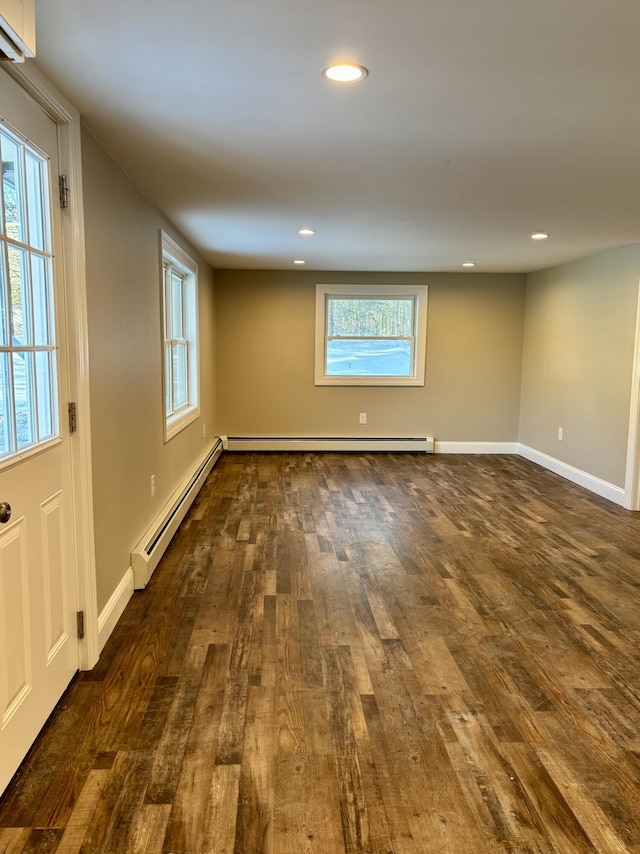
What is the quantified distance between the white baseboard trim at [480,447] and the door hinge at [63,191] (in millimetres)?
5861

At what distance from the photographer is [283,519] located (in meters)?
4.46

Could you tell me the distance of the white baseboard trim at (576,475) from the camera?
511 cm

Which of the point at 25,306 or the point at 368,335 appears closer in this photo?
the point at 25,306

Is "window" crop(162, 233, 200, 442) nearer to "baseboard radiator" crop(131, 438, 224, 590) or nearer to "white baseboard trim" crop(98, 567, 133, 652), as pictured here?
"baseboard radiator" crop(131, 438, 224, 590)

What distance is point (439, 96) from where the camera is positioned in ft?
6.67

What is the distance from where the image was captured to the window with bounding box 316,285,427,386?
23.3 ft

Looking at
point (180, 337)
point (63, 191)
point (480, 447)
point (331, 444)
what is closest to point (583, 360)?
point (480, 447)

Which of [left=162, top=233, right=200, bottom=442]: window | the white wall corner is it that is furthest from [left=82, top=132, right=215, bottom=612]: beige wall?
the white wall corner

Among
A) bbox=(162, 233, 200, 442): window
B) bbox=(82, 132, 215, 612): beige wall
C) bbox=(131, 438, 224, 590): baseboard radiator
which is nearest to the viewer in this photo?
bbox=(82, 132, 215, 612): beige wall

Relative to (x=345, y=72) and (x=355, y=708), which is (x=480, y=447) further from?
(x=345, y=72)

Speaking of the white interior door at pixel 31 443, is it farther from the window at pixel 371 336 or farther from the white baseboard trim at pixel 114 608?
the window at pixel 371 336

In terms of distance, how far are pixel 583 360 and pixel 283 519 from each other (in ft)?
11.2

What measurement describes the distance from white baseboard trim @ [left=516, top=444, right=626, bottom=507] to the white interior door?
180 inches

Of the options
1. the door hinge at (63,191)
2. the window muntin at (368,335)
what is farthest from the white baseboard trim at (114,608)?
the window muntin at (368,335)
